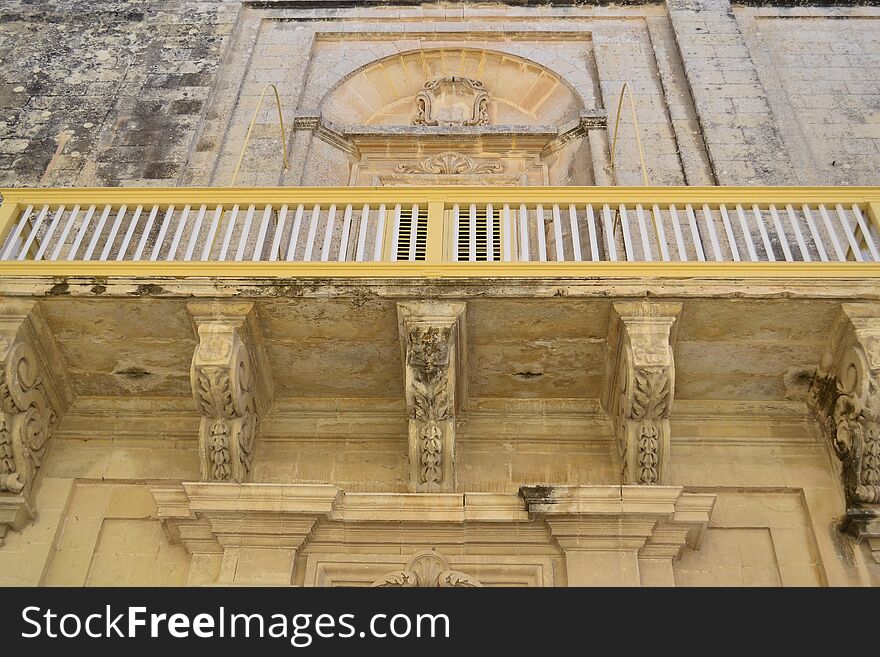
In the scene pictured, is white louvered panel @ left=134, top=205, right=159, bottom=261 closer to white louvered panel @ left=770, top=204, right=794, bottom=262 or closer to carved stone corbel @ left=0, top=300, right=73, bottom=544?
carved stone corbel @ left=0, top=300, right=73, bottom=544

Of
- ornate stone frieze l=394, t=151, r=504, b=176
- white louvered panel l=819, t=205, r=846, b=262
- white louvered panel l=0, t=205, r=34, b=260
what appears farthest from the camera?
ornate stone frieze l=394, t=151, r=504, b=176

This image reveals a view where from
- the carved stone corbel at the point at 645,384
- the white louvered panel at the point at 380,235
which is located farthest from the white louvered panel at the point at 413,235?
the carved stone corbel at the point at 645,384

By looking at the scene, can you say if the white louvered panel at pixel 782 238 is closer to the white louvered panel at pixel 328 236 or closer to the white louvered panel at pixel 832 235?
the white louvered panel at pixel 832 235

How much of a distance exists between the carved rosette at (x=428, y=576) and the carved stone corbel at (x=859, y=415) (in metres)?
3.03

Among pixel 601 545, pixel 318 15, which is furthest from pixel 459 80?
pixel 601 545

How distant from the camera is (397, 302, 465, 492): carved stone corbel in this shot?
739 centimetres

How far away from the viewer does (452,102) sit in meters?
12.6

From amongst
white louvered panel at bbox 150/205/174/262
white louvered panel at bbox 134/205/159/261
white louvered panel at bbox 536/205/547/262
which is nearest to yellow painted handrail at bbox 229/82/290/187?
white louvered panel at bbox 150/205/174/262

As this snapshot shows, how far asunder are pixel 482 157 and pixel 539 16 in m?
2.67

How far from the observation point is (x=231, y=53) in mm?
12609

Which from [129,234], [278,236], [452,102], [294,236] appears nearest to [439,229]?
[294,236]

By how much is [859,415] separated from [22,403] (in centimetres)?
668

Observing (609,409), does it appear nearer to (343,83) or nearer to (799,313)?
(799,313)

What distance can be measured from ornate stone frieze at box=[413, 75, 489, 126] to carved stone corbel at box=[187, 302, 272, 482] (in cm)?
560
